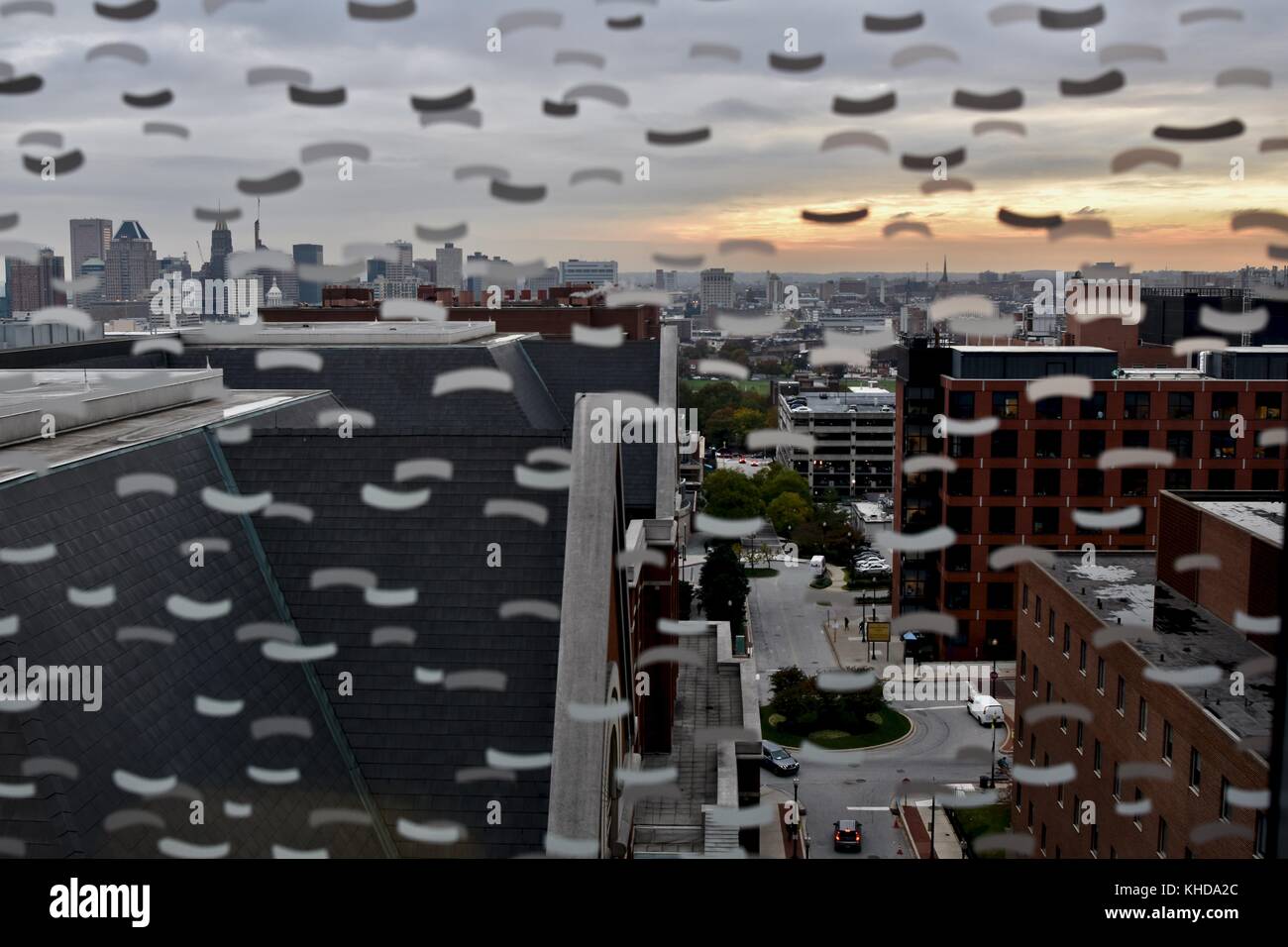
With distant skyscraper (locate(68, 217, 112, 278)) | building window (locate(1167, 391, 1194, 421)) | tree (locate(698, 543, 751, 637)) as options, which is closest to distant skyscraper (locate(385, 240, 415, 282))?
distant skyscraper (locate(68, 217, 112, 278))

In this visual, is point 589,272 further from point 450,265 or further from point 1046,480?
point 1046,480

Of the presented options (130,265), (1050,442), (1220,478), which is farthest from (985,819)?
(130,265)

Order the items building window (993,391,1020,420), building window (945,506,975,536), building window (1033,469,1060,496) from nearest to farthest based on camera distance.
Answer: building window (993,391,1020,420), building window (945,506,975,536), building window (1033,469,1060,496)

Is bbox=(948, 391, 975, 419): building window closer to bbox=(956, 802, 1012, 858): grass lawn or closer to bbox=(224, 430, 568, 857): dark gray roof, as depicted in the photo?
bbox=(224, 430, 568, 857): dark gray roof

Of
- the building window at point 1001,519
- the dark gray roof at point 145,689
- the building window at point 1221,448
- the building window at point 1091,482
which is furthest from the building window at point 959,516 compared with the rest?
the building window at point 1221,448

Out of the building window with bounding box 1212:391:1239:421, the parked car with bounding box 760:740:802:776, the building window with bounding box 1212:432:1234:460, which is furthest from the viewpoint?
the parked car with bounding box 760:740:802:776

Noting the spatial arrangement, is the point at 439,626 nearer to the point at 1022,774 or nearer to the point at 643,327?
the point at 1022,774
